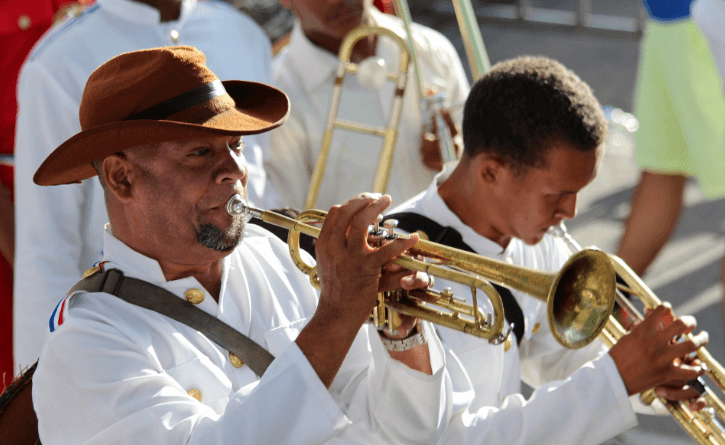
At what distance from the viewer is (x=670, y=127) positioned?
4449 mm

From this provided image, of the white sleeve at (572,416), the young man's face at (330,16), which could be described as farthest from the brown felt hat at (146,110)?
the young man's face at (330,16)

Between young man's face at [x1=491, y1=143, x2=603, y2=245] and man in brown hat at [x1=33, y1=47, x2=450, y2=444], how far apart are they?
602 millimetres

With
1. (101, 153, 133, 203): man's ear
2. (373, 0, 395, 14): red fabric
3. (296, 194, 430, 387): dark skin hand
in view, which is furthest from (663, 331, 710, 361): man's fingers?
(373, 0, 395, 14): red fabric

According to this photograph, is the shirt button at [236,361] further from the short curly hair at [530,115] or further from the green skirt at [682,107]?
the green skirt at [682,107]

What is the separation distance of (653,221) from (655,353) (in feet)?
7.59

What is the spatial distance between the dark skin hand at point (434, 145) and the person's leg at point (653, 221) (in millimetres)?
1166

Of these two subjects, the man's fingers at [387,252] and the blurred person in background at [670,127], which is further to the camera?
the blurred person in background at [670,127]

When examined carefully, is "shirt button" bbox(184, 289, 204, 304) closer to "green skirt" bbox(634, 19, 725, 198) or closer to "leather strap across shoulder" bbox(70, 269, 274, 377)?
"leather strap across shoulder" bbox(70, 269, 274, 377)

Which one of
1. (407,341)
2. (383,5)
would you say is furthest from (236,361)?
(383,5)

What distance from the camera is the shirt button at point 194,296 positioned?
2.17 metres

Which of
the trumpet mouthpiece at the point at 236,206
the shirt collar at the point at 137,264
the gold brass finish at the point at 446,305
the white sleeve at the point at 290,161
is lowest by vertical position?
the white sleeve at the point at 290,161

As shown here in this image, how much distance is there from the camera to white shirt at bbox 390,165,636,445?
Result: 92.7 inches

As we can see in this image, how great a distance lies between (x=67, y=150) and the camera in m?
2.08

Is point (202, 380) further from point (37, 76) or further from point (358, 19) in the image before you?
point (358, 19)
